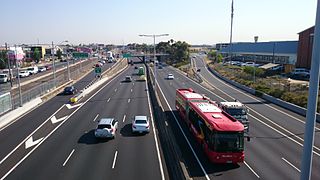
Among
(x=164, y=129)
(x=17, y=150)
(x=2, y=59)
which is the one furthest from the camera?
(x=2, y=59)

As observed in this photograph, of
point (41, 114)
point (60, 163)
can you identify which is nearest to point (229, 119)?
point (60, 163)

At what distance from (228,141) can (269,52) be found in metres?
94.1

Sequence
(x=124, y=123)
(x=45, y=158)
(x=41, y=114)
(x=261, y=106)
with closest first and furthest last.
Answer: (x=45, y=158) < (x=124, y=123) < (x=41, y=114) < (x=261, y=106)

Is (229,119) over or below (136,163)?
over

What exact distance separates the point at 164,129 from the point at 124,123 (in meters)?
5.89

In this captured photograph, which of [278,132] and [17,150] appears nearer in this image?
[17,150]

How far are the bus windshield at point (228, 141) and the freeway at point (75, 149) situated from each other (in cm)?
413

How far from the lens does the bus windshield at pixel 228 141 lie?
18828 mm

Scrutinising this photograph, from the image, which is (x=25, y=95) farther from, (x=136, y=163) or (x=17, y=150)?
(x=136, y=163)

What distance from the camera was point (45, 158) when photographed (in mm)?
20906

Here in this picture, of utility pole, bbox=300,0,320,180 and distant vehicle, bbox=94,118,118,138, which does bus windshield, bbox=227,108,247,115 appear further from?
utility pole, bbox=300,0,320,180

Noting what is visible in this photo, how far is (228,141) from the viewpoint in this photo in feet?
61.9

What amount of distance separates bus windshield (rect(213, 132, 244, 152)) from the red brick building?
193 ft

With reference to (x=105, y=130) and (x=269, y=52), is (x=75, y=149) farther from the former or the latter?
(x=269, y=52)
